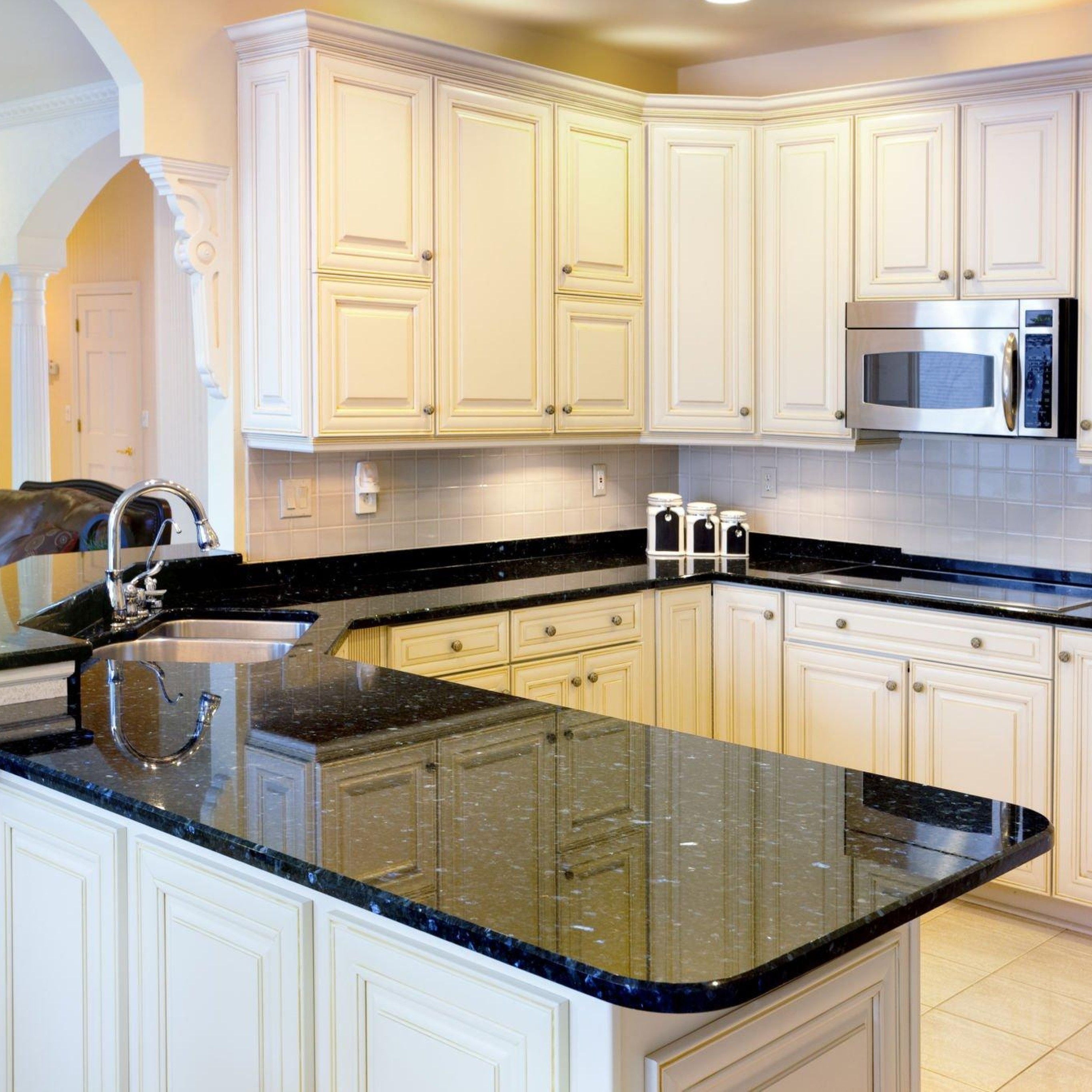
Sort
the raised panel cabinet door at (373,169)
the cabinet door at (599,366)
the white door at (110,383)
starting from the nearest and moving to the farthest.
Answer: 1. the raised panel cabinet door at (373,169)
2. the cabinet door at (599,366)
3. the white door at (110,383)

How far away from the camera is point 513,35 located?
4492 mm

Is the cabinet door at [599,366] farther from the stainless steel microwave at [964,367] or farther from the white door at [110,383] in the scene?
the white door at [110,383]

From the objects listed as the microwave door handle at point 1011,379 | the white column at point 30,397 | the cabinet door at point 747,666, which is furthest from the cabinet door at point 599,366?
the white column at point 30,397

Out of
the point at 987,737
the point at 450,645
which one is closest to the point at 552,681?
the point at 450,645

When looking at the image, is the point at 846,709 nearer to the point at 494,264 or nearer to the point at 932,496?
the point at 932,496

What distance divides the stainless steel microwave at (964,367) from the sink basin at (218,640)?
201 centimetres

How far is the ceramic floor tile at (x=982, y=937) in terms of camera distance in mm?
3598

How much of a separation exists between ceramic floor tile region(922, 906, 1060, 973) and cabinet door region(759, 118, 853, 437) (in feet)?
5.13

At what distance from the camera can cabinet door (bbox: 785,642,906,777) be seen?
406 cm

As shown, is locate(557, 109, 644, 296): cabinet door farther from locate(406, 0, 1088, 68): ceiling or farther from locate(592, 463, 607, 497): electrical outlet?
locate(592, 463, 607, 497): electrical outlet

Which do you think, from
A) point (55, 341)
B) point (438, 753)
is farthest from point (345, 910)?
point (55, 341)

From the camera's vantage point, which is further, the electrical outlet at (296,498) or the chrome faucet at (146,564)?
the electrical outlet at (296,498)

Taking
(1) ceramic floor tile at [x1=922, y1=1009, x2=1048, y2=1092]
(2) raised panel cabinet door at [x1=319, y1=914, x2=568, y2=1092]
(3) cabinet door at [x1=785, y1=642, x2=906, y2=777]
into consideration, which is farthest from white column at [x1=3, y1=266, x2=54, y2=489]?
(2) raised panel cabinet door at [x1=319, y1=914, x2=568, y2=1092]

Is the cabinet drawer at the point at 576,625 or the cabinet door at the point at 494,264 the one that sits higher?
the cabinet door at the point at 494,264
